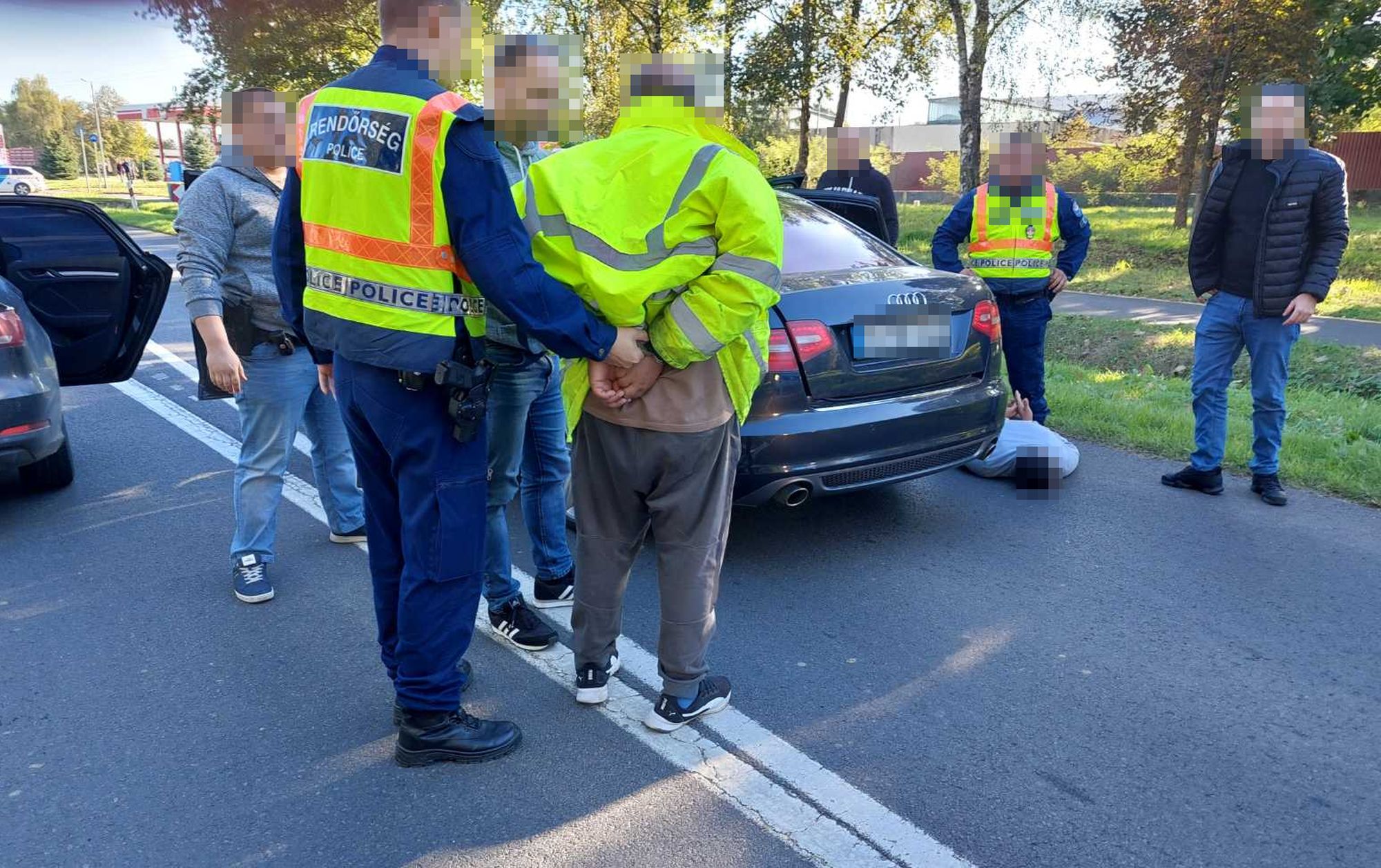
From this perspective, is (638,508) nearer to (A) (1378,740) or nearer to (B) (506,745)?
(B) (506,745)

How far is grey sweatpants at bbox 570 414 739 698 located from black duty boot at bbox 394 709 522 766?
1.42 feet

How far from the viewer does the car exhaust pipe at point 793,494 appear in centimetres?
398

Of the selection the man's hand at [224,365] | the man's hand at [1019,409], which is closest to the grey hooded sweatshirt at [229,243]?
the man's hand at [224,365]

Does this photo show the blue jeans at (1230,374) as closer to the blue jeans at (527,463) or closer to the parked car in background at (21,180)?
the blue jeans at (527,463)

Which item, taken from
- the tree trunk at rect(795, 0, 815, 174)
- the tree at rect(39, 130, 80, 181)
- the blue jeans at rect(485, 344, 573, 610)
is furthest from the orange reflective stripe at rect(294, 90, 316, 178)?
the tree at rect(39, 130, 80, 181)

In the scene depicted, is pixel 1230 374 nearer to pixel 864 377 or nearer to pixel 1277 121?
pixel 1277 121

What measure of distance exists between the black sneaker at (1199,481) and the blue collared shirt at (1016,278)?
1351mm

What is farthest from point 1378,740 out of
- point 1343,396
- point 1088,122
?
point 1088,122

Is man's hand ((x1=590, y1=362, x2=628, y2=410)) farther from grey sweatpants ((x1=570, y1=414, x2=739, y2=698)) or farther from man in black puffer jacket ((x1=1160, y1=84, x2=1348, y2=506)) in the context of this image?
man in black puffer jacket ((x1=1160, y1=84, x2=1348, y2=506))

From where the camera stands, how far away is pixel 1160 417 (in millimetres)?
6535

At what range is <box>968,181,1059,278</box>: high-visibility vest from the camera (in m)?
5.84

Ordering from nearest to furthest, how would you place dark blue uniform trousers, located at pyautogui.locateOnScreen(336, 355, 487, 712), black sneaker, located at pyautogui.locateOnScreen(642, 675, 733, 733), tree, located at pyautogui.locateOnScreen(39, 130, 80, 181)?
dark blue uniform trousers, located at pyautogui.locateOnScreen(336, 355, 487, 712) → black sneaker, located at pyautogui.locateOnScreen(642, 675, 733, 733) → tree, located at pyautogui.locateOnScreen(39, 130, 80, 181)

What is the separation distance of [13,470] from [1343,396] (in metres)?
8.87

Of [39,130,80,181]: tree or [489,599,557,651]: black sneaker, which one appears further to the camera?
[39,130,80,181]: tree
